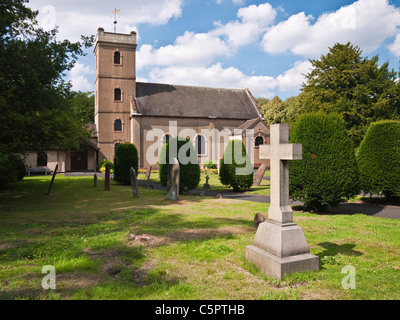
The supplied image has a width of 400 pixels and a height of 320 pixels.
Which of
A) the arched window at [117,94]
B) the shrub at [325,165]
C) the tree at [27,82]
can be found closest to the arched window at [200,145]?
the arched window at [117,94]

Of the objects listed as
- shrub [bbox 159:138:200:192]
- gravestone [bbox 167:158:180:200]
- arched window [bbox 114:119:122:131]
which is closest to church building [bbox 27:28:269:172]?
arched window [bbox 114:119:122:131]

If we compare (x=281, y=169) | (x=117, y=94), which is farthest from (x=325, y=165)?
(x=117, y=94)

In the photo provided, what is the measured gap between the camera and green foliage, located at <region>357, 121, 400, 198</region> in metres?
11.3

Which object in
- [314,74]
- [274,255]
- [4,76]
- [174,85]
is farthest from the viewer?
[174,85]

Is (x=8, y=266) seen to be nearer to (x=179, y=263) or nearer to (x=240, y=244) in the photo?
(x=179, y=263)

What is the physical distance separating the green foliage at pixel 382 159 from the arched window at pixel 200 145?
2417 cm

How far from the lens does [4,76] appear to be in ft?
32.2

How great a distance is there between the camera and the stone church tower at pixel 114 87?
109ft

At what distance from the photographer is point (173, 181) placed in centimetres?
1245

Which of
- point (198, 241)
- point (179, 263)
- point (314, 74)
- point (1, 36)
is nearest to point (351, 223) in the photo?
point (198, 241)

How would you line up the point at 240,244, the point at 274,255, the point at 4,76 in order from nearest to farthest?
the point at 274,255, the point at 240,244, the point at 4,76
